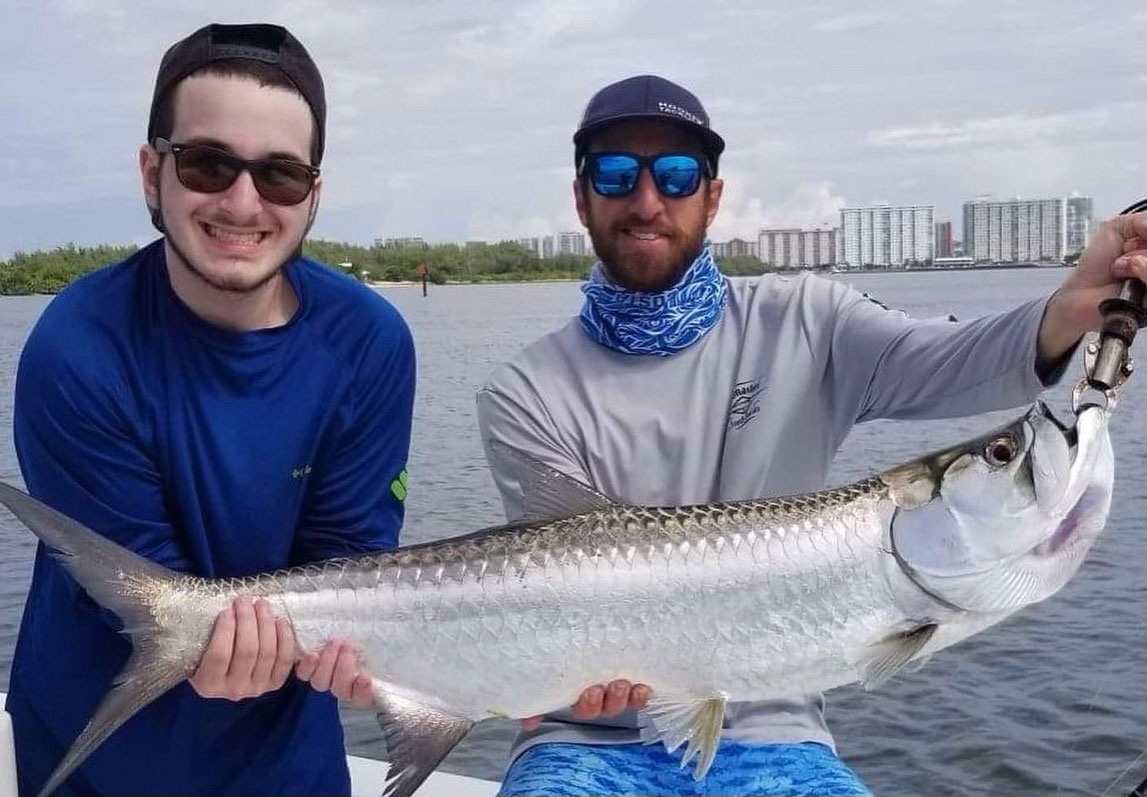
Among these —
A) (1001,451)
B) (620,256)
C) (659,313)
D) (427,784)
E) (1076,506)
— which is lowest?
(427,784)

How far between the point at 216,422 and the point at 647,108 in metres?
1.58

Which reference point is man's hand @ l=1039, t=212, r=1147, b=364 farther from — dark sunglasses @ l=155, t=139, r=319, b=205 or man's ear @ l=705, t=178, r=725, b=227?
dark sunglasses @ l=155, t=139, r=319, b=205

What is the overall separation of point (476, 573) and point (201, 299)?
112 centimetres

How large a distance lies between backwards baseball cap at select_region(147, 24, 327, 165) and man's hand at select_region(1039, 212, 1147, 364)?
1.99 meters

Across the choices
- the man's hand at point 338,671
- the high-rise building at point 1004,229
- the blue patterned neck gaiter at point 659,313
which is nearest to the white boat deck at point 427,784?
the man's hand at point 338,671

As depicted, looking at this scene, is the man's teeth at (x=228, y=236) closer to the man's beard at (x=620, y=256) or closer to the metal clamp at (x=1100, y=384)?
the man's beard at (x=620, y=256)

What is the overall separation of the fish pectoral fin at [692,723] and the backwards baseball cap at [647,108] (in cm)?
168

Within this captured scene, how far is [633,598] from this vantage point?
278 centimetres

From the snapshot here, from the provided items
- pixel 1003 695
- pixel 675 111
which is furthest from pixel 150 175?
pixel 1003 695

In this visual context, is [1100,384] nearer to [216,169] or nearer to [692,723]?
[692,723]

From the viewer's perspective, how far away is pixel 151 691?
110 inches

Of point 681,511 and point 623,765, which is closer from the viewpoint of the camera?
point 681,511

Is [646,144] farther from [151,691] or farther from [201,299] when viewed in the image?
[151,691]

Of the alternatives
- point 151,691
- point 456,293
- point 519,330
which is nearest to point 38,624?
point 151,691
